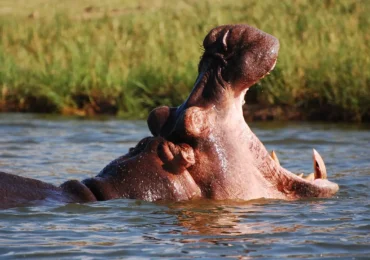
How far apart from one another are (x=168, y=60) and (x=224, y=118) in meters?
8.08

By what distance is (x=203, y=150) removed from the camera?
17.9 feet

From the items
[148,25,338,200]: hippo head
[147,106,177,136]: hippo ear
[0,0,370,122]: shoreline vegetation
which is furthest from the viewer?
[0,0,370,122]: shoreline vegetation

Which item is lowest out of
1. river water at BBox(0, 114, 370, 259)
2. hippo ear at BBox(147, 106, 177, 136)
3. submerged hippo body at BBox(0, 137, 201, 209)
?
river water at BBox(0, 114, 370, 259)

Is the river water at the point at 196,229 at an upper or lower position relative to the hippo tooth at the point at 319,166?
lower

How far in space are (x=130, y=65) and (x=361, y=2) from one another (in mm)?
4558

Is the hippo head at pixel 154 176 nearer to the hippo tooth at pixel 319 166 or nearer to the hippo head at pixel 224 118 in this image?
the hippo head at pixel 224 118

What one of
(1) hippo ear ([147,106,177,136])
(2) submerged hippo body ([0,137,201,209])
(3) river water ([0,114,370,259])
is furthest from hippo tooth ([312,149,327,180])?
(1) hippo ear ([147,106,177,136])

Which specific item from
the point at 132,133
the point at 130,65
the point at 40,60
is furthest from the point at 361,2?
the point at 132,133

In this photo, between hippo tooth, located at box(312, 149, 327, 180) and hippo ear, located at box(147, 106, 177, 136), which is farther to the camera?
hippo tooth, located at box(312, 149, 327, 180)

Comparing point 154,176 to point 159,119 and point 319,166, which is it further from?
point 319,166

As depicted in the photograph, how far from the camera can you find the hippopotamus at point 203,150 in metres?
5.41

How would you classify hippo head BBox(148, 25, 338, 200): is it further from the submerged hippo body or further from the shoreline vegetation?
the shoreline vegetation

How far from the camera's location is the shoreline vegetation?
11.8 m

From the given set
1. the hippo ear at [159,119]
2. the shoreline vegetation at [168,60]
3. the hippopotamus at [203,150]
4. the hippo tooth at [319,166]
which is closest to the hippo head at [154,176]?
the hippopotamus at [203,150]
